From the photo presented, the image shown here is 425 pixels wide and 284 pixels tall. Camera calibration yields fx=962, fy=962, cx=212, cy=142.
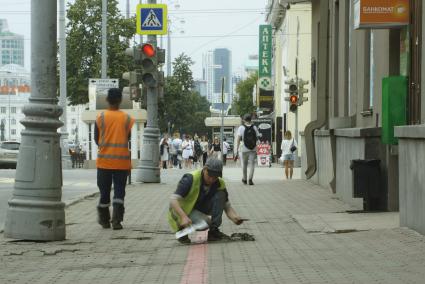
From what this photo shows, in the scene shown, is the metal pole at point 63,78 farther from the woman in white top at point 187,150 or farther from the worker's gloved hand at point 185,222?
the worker's gloved hand at point 185,222

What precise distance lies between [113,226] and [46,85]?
2.17 metres

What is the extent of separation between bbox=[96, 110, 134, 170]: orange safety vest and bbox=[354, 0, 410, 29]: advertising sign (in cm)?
371

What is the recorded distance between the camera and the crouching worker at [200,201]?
10.2m

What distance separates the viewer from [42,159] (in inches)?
416

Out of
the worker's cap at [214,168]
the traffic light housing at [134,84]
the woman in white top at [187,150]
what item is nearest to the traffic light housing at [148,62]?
the traffic light housing at [134,84]

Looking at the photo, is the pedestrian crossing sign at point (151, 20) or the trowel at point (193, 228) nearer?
the trowel at point (193, 228)

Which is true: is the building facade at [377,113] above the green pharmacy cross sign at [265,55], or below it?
below

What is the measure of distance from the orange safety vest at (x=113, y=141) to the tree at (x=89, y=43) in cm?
4774

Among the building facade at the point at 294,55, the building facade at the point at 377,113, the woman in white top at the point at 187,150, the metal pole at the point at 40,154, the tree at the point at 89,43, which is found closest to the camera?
the metal pole at the point at 40,154

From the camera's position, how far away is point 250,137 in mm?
22016

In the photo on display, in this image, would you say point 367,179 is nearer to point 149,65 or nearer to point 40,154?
point 40,154


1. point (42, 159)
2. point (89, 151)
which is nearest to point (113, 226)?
point (42, 159)

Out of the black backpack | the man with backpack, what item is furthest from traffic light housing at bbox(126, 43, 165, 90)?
the black backpack

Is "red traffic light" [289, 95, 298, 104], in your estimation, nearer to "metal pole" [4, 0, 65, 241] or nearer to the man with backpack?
the man with backpack
